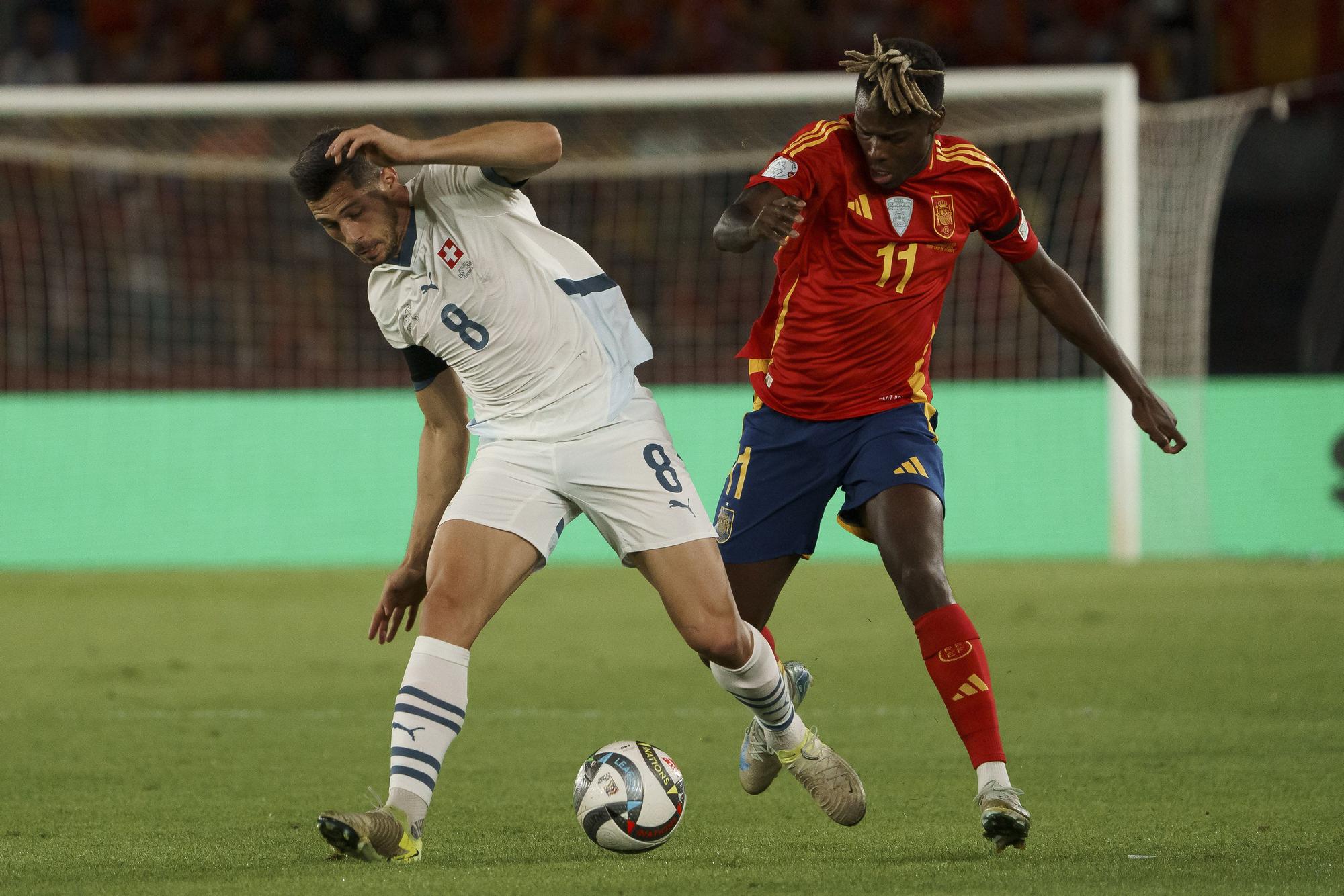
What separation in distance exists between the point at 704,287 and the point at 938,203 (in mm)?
10479

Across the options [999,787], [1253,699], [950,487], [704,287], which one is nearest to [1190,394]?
[950,487]

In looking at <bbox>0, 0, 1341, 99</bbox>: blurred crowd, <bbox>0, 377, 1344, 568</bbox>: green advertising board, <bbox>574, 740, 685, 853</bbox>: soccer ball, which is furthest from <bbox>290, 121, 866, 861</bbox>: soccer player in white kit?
<bbox>0, 0, 1341, 99</bbox>: blurred crowd

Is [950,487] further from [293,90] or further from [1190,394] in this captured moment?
[293,90]

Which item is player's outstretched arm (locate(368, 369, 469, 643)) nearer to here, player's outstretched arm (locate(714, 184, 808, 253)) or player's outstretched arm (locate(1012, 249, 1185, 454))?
player's outstretched arm (locate(714, 184, 808, 253))

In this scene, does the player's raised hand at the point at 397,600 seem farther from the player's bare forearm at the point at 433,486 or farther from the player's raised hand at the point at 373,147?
the player's raised hand at the point at 373,147

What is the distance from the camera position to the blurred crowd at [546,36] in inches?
660

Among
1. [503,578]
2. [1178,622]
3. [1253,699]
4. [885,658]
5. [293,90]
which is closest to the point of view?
[503,578]

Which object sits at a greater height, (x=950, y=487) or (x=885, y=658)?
(x=950, y=487)

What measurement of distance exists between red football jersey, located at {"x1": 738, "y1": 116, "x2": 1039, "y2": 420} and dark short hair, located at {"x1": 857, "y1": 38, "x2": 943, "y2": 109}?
0.77ft

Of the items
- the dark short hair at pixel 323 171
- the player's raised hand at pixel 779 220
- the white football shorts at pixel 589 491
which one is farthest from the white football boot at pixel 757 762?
the dark short hair at pixel 323 171

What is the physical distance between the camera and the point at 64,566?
44.7 ft

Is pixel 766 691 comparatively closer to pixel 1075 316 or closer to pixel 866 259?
pixel 866 259

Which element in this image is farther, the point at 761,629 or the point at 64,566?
A: the point at 64,566

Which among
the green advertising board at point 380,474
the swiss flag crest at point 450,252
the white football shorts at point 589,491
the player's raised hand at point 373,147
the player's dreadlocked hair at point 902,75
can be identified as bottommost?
the white football shorts at point 589,491
